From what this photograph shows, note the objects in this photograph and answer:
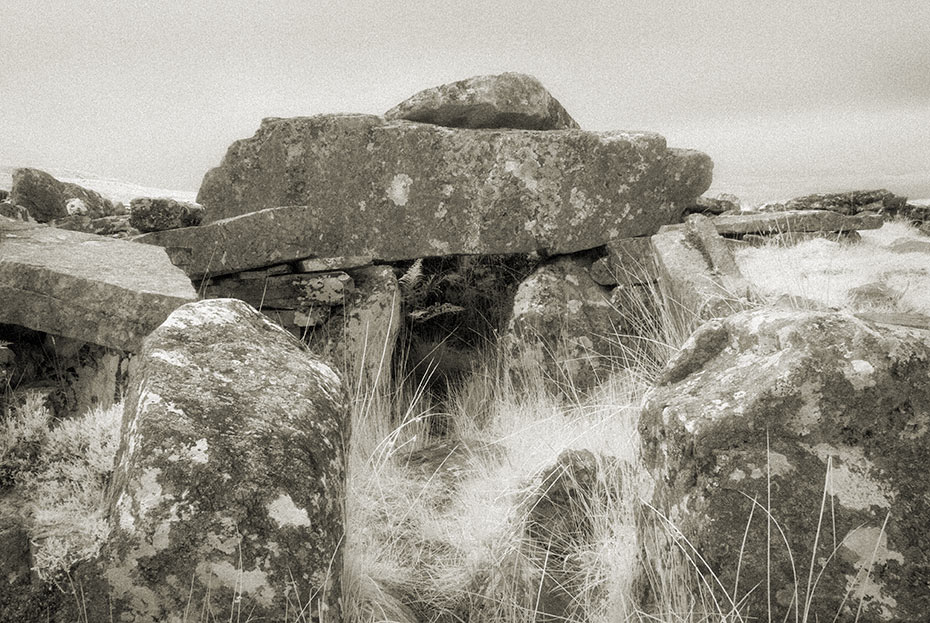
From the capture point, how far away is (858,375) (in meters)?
2.36

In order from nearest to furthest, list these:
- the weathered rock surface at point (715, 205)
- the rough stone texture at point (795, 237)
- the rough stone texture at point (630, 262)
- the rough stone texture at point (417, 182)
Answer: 1. the rough stone texture at point (417, 182)
2. the rough stone texture at point (630, 262)
3. the weathered rock surface at point (715, 205)
4. the rough stone texture at point (795, 237)

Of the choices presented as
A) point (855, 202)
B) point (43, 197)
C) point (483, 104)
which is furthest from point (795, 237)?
point (43, 197)

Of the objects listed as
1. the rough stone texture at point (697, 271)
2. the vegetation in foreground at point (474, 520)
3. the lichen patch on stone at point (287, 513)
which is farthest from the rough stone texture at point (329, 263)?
the lichen patch on stone at point (287, 513)

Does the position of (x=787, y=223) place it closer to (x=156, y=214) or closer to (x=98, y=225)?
(x=156, y=214)

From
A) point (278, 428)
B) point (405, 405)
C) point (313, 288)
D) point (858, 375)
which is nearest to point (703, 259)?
point (405, 405)

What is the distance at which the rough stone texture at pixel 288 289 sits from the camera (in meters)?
5.92

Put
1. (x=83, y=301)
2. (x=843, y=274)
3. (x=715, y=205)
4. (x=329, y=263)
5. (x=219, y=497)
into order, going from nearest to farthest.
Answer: (x=219, y=497), (x=83, y=301), (x=329, y=263), (x=843, y=274), (x=715, y=205)

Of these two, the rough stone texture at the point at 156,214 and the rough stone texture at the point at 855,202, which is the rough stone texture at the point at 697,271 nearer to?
the rough stone texture at the point at 156,214

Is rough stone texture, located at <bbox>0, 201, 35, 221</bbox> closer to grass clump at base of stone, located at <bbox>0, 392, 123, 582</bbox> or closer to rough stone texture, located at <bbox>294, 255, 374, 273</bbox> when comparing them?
rough stone texture, located at <bbox>294, 255, 374, 273</bbox>

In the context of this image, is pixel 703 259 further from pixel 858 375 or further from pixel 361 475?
pixel 858 375

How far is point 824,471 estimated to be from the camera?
2.37 meters

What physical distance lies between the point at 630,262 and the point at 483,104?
1844 millimetres

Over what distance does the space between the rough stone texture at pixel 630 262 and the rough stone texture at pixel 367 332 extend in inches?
73.1

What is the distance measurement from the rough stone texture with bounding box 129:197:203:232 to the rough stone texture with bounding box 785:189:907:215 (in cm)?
959
